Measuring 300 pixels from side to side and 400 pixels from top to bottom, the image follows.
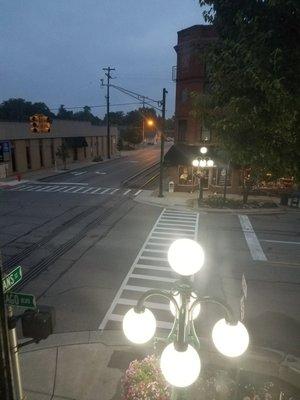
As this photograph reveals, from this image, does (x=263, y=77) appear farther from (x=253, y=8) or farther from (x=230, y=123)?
(x=253, y=8)

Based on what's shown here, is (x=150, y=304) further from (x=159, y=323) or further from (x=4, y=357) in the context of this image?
(x=4, y=357)

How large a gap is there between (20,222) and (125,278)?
9.25 m

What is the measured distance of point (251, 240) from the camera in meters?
15.8

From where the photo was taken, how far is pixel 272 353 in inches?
299

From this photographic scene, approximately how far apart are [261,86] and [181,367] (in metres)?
5.97

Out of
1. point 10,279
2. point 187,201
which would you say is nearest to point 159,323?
point 10,279

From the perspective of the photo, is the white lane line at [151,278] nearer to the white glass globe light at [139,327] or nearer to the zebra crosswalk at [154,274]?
the zebra crosswalk at [154,274]

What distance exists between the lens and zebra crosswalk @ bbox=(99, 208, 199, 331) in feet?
31.0

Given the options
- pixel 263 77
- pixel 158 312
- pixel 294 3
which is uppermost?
pixel 294 3

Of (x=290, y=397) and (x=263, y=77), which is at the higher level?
(x=263, y=77)

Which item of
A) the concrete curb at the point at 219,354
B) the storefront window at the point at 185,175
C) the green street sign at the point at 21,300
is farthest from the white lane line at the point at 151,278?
the storefront window at the point at 185,175

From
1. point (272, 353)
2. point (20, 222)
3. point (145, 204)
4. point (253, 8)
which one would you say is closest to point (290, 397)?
point (272, 353)

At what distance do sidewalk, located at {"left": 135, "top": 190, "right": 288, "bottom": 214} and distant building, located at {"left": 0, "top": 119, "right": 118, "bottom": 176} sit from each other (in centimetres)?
1574

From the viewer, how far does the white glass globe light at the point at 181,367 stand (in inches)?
109
